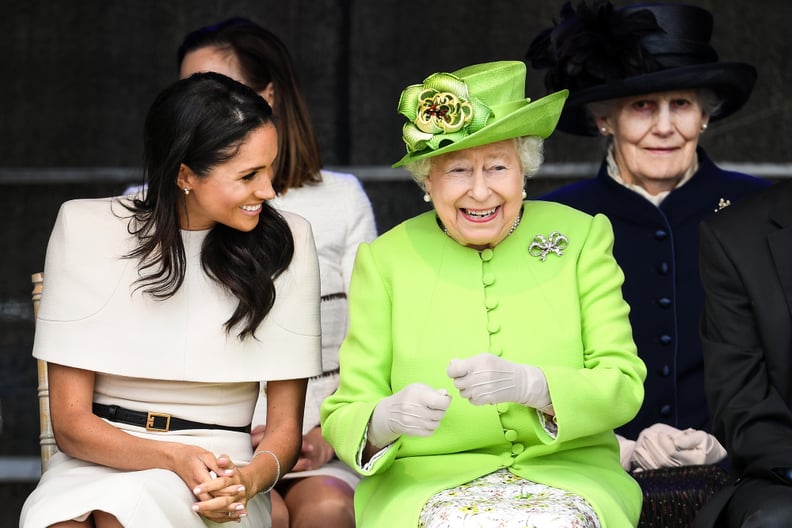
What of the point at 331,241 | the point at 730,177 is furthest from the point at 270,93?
the point at 730,177

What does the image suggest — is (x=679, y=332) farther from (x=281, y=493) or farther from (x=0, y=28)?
(x=0, y=28)

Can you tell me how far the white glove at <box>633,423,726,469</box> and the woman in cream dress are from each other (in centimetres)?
105

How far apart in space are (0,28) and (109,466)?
2746 millimetres

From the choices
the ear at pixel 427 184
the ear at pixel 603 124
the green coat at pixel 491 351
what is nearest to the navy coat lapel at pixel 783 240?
the green coat at pixel 491 351

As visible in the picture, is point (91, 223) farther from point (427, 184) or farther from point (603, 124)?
point (603, 124)

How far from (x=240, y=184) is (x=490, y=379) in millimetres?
900

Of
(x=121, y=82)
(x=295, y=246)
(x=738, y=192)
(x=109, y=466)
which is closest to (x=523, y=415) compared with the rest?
(x=295, y=246)

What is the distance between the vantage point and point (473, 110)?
3986 mm

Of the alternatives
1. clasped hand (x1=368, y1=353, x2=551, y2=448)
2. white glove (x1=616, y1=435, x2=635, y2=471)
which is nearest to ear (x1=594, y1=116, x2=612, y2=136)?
white glove (x1=616, y1=435, x2=635, y2=471)

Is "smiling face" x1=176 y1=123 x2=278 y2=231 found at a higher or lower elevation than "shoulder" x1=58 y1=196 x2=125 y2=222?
higher

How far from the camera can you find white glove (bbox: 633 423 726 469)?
4461 mm

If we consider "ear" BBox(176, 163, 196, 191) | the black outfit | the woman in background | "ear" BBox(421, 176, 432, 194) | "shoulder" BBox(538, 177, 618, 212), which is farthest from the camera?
"shoulder" BBox(538, 177, 618, 212)

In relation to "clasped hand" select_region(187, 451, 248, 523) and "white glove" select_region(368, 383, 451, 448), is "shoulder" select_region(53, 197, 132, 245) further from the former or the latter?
"white glove" select_region(368, 383, 451, 448)

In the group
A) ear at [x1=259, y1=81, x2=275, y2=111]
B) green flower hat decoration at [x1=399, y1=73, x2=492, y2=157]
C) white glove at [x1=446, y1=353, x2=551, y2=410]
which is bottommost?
white glove at [x1=446, y1=353, x2=551, y2=410]
